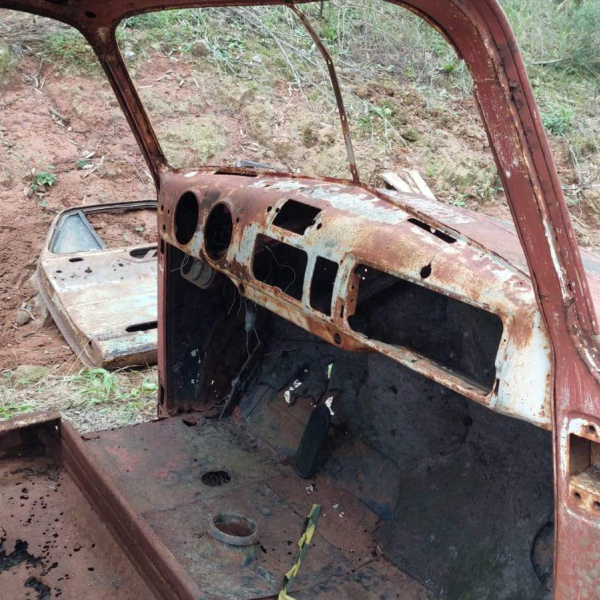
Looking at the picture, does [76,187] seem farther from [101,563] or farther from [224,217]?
[101,563]

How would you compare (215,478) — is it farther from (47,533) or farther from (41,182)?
(41,182)

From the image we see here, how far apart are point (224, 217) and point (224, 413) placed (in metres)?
0.93

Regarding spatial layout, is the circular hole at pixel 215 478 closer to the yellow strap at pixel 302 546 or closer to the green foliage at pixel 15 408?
the yellow strap at pixel 302 546

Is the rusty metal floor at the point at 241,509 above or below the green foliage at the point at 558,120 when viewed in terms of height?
below

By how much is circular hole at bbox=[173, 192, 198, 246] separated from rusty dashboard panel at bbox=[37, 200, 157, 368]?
6.84 feet

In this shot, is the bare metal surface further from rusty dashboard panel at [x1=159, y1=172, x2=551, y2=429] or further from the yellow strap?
rusty dashboard panel at [x1=159, y1=172, x2=551, y2=429]

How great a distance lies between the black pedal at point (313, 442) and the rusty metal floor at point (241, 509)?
5cm

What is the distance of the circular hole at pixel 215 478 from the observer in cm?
279

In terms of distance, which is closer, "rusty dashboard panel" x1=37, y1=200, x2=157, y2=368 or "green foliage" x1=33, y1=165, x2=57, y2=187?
"rusty dashboard panel" x1=37, y1=200, x2=157, y2=368

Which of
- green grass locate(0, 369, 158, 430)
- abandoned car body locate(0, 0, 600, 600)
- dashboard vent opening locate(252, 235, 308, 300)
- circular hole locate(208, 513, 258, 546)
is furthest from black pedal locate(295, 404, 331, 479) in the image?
green grass locate(0, 369, 158, 430)

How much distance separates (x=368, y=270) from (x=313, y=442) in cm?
80

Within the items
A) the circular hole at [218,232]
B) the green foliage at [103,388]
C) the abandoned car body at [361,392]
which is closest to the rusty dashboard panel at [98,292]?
the green foliage at [103,388]

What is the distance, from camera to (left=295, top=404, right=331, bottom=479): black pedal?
2812 millimetres

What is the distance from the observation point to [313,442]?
9.31 ft
